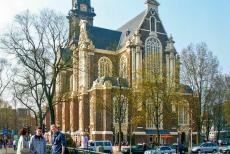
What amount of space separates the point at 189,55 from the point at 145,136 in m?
25.7

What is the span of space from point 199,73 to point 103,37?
3630 centimetres

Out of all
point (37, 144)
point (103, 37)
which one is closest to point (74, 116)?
point (103, 37)

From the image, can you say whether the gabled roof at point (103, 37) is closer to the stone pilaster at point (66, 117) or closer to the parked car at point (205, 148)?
the stone pilaster at point (66, 117)

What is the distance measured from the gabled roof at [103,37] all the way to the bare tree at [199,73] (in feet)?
95.2

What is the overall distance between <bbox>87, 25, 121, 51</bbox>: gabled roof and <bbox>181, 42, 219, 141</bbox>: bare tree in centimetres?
2901

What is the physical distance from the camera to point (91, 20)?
102812 millimetres

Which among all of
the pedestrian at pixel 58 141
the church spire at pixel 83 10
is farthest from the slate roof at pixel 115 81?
the pedestrian at pixel 58 141

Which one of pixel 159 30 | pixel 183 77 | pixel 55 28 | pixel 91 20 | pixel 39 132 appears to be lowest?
pixel 39 132

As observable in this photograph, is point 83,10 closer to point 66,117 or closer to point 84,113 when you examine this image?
point 66,117

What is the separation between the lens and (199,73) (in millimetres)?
52125

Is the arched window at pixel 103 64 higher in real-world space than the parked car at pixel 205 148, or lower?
higher

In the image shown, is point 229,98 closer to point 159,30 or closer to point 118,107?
point 118,107

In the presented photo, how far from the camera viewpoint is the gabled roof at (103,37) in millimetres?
82062

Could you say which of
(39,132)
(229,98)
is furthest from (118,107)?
(39,132)
